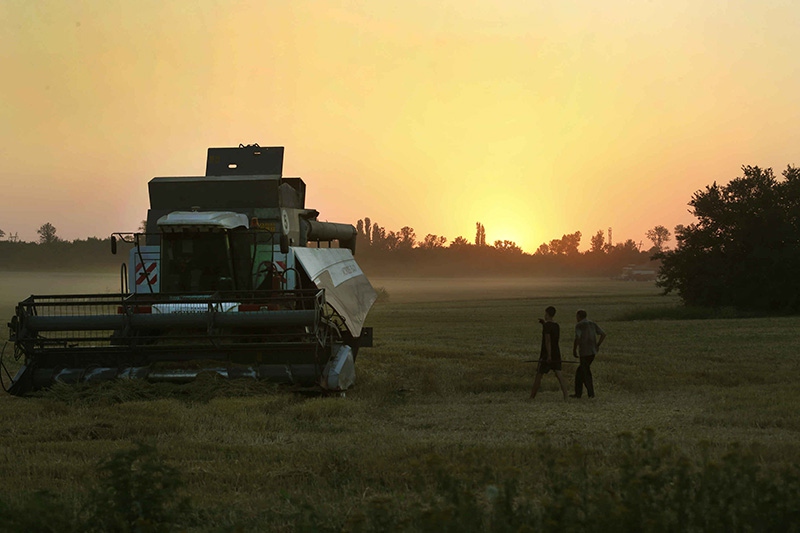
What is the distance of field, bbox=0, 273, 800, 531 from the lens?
5449 mm

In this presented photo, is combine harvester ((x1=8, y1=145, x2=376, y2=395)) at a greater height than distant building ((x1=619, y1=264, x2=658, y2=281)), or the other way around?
distant building ((x1=619, y1=264, x2=658, y2=281))

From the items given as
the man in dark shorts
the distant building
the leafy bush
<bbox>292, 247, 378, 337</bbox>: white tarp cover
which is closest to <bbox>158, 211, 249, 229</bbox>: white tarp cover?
<bbox>292, 247, 378, 337</bbox>: white tarp cover

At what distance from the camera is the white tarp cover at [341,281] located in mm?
17031

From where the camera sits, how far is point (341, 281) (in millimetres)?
18641

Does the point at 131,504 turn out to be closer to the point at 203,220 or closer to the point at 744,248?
the point at 203,220

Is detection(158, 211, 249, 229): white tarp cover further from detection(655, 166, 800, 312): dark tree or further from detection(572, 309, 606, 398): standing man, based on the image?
detection(655, 166, 800, 312): dark tree

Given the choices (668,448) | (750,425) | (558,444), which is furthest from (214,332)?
(668,448)

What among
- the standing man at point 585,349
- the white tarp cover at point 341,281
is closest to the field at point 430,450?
the standing man at point 585,349

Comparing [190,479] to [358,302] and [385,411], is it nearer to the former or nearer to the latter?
[385,411]

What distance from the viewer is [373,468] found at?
8742mm

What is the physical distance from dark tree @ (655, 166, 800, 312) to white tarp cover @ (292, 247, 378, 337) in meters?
30.3

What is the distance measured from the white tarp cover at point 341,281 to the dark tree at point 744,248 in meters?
30.3

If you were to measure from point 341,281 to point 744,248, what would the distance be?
109 ft

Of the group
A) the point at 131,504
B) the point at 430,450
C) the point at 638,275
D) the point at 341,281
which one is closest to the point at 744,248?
the point at 341,281
